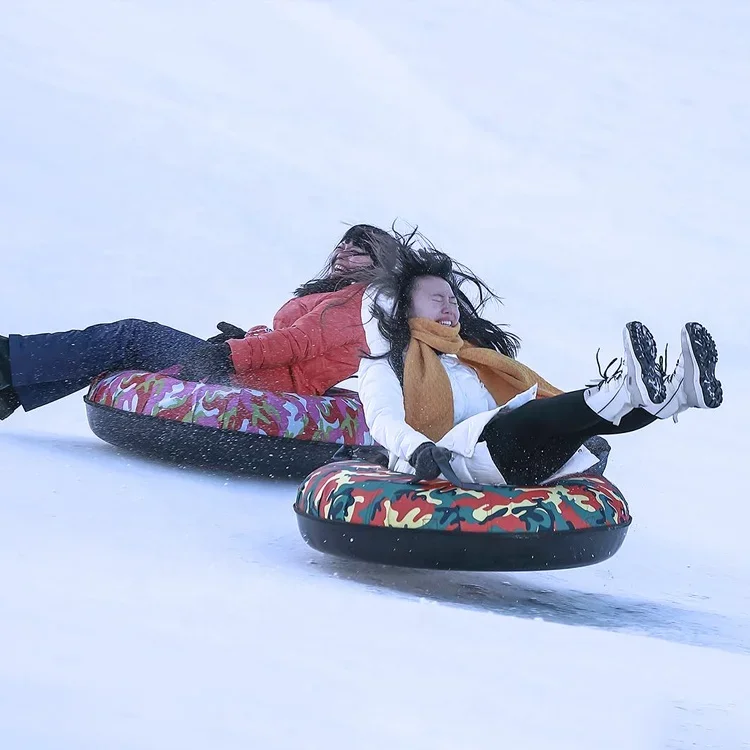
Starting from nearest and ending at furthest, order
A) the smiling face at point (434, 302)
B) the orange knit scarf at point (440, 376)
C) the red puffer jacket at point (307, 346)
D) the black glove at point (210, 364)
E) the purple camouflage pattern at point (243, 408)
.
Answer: the orange knit scarf at point (440, 376) → the smiling face at point (434, 302) → the purple camouflage pattern at point (243, 408) → the red puffer jacket at point (307, 346) → the black glove at point (210, 364)

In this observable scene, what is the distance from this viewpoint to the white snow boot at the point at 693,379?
2.48 meters

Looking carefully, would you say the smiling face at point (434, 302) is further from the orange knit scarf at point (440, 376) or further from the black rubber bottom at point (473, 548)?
the black rubber bottom at point (473, 548)

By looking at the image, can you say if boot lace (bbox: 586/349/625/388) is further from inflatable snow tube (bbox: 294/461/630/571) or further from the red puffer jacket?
the red puffer jacket

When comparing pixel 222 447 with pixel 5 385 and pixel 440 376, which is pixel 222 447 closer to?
pixel 5 385

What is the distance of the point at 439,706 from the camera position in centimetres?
200

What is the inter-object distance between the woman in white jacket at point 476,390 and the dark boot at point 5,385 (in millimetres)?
1870

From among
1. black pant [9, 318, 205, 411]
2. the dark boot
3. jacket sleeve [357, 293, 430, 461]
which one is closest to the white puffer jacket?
jacket sleeve [357, 293, 430, 461]

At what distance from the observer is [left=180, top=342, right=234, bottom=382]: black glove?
4.48 meters

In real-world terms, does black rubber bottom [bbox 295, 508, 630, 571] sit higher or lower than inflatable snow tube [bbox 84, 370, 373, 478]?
lower

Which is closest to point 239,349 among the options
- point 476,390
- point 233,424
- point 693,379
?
point 233,424

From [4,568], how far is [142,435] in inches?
71.2

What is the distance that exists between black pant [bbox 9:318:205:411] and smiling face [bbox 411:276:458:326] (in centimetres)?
161

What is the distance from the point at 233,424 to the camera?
4.26 m

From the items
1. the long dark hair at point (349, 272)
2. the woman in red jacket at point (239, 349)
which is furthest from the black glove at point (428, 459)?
the woman in red jacket at point (239, 349)
